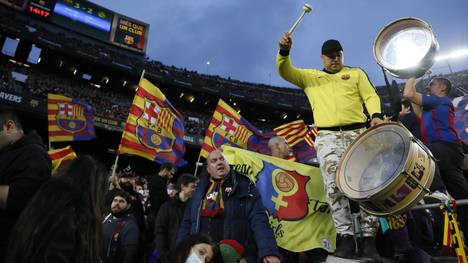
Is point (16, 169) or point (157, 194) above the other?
point (16, 169)

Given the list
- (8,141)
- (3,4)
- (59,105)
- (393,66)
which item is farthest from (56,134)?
(3,4)

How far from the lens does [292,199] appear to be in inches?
142

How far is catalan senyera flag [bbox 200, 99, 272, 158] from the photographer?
8.35 metres

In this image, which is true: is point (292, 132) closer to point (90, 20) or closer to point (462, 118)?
point (462, 118)

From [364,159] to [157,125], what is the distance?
5216 millimetres

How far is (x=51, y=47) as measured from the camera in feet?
83.9

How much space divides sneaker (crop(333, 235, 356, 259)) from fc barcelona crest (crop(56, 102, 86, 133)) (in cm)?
958

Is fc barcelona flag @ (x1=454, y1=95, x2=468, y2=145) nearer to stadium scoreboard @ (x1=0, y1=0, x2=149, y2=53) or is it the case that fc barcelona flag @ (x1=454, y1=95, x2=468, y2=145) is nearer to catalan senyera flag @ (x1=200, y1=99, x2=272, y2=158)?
catalan senyera flag @ (x1=200, y1=99, x2=272, y2=158)

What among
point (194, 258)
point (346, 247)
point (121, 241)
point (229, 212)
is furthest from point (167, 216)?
point (346, 247)

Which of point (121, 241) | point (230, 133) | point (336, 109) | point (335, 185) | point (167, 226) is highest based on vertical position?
point (230, 133)

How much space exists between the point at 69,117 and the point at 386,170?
10309 mm

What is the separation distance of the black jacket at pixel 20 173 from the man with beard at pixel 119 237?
1877mm

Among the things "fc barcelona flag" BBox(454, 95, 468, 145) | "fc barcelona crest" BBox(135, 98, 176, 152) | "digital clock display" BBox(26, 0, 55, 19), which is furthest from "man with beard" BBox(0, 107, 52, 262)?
"digital clock display" BBox(26, 0, 55, 19)

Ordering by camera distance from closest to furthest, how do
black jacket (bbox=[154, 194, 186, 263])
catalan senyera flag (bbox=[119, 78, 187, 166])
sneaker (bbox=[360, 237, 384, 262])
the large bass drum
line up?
the large bass drum, sneaker (bbox=[360, 237, 384, 262]), black jacket (bbox=[154, 194, 186, 263]), catalan senyera flag (bbox=[119, 78, 187, 166])
